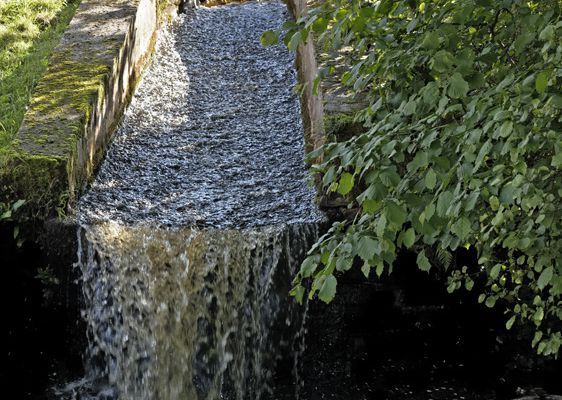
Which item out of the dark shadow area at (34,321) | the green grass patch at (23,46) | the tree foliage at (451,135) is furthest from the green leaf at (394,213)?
the green grass patch at (23,46)

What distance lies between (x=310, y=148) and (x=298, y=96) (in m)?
1.24

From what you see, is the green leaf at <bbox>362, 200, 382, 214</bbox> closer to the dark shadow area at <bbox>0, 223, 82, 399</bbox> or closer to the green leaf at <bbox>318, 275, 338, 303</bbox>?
the green leaf at <bbox>318, 275, 338, 303</bbox>

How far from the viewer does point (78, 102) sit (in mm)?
6668

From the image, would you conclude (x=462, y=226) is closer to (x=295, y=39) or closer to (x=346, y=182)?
(x=346, y=182)

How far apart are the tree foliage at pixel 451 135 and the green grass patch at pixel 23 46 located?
11.5ft

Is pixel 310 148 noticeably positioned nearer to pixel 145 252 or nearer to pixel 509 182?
pixel 145 252

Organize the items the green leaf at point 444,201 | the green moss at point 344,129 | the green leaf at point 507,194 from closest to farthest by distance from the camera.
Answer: the green leaf at point 507,194 < the green leaf at point 444,201 < the green moss at point 344,129

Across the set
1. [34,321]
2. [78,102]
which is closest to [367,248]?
[34,321]

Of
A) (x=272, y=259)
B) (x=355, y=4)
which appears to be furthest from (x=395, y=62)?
(x=272, y=259)

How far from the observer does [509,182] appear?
10.8ft

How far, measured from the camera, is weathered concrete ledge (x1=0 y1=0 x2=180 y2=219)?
5816 millimetres

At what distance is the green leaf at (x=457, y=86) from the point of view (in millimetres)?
3389

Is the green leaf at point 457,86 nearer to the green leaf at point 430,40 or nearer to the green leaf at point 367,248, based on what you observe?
the green leaf at point 430,40

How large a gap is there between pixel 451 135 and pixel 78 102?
3.79m
